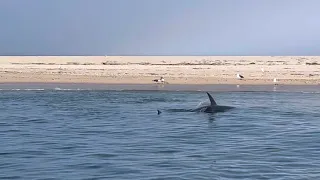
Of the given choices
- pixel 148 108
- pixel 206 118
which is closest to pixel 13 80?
pixel 148 108

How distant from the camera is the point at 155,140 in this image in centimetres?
1633

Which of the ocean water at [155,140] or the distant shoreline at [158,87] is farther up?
the distant shoreline at [158,87]

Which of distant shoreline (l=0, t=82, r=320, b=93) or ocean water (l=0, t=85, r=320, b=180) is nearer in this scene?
ocean water (l=0, t=85, r=320, b=180)

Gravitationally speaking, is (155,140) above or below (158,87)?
below

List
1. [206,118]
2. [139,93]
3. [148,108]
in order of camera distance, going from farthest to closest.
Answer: [139,93], [148,108], [206,118]

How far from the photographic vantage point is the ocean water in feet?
40.4

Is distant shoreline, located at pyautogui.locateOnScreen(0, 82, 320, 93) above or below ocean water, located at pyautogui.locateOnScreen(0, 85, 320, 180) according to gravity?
A: above

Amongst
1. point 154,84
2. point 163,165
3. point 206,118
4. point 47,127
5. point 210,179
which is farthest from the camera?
point 154,84

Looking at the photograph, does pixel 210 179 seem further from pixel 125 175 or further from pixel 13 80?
pixel 13 80

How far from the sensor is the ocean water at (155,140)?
12307 mm

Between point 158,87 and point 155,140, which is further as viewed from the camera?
point 158,87

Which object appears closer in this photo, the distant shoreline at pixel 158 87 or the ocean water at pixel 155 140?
the ocean water at pixel 155 140

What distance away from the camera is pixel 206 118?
21.3 m

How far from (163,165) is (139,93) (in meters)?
19.8
